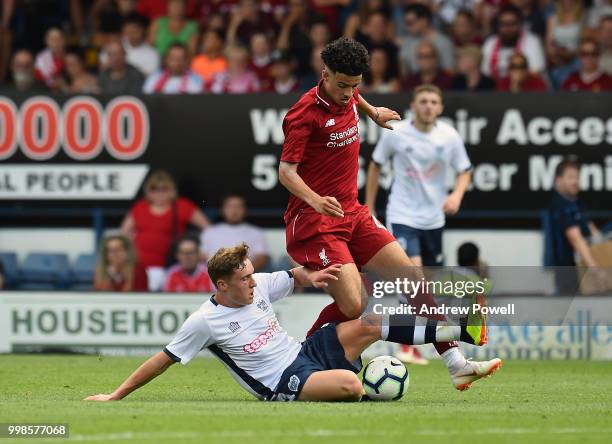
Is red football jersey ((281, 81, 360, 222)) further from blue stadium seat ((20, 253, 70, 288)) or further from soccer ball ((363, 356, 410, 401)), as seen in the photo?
blue stadium seat ((20, 253, 70, 288))

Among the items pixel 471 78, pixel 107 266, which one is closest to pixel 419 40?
pixel 471 78

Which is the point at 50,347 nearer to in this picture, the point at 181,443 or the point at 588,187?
the point at 588,187

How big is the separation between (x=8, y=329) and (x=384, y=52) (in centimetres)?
550

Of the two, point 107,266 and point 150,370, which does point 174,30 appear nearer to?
point 107,266


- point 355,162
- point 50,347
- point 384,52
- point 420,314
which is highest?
point 384,52

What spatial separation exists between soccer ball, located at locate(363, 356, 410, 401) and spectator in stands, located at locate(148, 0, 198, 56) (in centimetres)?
959

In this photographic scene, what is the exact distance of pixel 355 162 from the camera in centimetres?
1033

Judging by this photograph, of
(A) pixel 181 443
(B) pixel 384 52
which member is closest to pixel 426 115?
(B) pixel 384 52

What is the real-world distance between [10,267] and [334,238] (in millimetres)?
8069

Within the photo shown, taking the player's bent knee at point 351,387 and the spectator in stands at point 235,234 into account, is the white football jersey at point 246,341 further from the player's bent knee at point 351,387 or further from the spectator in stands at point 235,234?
the spectator in stands at point 235,234

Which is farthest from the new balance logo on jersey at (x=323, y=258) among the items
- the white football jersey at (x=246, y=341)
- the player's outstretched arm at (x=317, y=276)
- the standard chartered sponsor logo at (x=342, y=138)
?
the standard chartered sponsor logo at (x=342, y=138)

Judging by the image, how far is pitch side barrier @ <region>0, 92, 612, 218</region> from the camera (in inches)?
647

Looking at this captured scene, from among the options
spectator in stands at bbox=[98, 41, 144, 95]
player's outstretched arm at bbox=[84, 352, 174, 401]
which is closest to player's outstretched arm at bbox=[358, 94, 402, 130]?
player's outstretched arm at bbox=[84, 352, 174, 401]

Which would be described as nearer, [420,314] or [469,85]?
[420,314]
